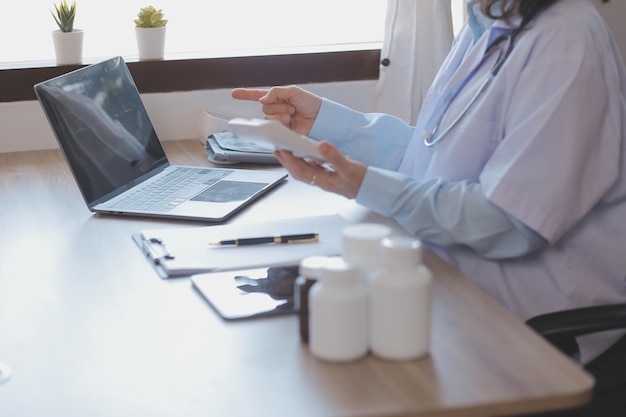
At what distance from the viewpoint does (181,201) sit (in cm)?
165

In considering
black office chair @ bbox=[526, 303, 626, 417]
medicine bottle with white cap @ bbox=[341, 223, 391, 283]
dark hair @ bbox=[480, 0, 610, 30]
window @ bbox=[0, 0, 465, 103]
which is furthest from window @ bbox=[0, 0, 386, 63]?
medicine bottle with white cap @ bbox=[341, 223, 391, 283]

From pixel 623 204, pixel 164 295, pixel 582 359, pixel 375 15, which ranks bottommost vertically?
pixel 582 359

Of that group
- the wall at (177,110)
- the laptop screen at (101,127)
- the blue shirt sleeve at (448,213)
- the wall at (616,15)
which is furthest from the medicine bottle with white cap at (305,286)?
the wall at (616,15)

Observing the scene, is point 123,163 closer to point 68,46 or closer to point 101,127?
point 101,127

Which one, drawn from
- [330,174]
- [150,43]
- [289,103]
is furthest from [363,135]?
[150,43]

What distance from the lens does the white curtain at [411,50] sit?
2.26 meters

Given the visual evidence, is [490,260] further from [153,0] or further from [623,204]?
[153,0]

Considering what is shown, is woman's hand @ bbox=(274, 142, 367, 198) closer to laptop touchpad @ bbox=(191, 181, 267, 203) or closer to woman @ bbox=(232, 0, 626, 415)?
woman @ bbox=(232, 0, 626, 415)

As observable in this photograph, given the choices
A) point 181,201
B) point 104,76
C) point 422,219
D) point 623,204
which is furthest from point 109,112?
point 623,204

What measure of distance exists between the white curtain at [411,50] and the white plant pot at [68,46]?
74 centimetres

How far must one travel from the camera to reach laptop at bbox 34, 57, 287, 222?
63.6 inches

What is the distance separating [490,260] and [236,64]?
3.40ft

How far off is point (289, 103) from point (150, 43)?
1.86ft

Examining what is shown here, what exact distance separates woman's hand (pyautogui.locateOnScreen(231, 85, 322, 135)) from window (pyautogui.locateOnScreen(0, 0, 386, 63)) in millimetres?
526
